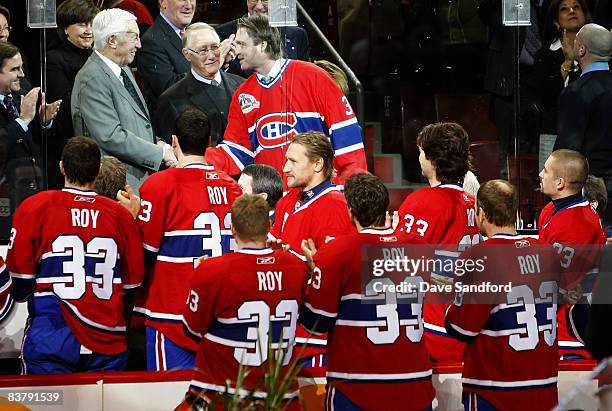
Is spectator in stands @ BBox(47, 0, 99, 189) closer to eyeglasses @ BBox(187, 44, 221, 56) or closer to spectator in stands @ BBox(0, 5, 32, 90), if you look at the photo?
spectator in stands @ BBox(0, 5, 32, 90)

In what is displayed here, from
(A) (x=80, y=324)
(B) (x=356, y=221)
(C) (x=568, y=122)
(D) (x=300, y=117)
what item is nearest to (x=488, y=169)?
(C) (x=568, y=122)

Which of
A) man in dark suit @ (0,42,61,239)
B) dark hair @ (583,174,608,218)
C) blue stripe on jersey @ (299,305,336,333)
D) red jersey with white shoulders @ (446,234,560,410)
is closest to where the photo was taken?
blue stripe on jersey @ (299,305,336,333)

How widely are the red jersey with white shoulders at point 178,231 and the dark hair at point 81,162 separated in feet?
Result: 0.83

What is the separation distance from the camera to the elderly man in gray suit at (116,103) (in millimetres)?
5281

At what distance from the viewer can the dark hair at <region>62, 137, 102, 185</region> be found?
468 cm

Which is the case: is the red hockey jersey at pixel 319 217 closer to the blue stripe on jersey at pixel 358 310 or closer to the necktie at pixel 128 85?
the blue stripe on jersey at pixel 358 310

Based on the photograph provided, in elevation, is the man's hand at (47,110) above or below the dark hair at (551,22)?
below

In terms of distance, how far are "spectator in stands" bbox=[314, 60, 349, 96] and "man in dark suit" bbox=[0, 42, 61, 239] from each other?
1263 millimetres

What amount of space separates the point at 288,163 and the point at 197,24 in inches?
35.9

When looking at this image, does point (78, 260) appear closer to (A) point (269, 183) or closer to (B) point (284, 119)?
(A) point (269, 183)

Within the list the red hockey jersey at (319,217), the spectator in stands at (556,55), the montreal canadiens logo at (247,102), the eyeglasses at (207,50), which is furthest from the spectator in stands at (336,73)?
the spectator in stands at (556,55)

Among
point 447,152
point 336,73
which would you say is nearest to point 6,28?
point 336,73

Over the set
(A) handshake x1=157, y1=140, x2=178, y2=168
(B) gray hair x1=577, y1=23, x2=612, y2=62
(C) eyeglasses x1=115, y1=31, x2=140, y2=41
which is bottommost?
(A) handshake x1=157, y1=140, x2=178, y2=168

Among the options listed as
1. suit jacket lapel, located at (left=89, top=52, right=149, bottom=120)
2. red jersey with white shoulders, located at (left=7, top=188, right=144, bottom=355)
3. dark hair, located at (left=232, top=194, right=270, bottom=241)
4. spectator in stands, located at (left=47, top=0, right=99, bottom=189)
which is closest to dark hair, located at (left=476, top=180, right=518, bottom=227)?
dark hair, located at (left=232, top=194, right=270, bottom=241)
